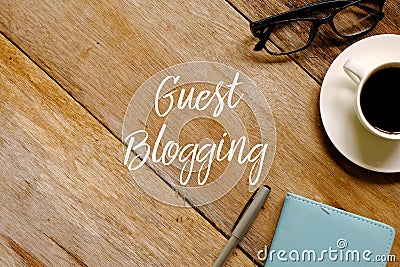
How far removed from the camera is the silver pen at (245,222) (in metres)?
0.82

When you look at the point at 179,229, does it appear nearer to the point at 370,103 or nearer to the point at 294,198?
the point at 294,198

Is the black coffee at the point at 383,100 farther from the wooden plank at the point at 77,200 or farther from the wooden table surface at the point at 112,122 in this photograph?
the wooden plank at the point at 77,200

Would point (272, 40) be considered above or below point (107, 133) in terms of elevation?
above

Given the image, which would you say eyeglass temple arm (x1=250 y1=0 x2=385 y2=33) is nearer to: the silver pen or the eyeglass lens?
the eyeglass lens

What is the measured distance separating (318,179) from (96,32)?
0.33 meters

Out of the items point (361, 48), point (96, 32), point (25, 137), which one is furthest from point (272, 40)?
point (25, 137)

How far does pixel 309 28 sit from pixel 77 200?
14.3 inches

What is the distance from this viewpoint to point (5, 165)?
838 mm

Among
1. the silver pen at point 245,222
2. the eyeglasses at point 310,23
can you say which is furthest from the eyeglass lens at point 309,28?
the silver pen at point 245,222

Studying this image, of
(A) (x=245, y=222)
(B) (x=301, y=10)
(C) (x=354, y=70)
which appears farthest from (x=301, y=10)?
(A) (x=245, y=222)

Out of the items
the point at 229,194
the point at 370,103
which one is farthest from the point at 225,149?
the point at 370,103

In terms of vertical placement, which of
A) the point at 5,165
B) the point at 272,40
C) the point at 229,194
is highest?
the point at 272,40

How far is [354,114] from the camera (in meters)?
0.81

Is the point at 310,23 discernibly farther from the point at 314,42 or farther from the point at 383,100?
the point at 383,100
